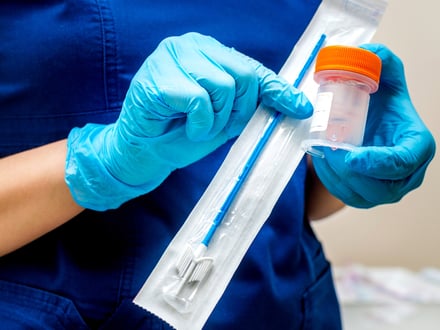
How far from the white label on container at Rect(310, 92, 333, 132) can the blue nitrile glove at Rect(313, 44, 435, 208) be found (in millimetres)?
51

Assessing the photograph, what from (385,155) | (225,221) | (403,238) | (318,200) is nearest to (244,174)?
(225,221)

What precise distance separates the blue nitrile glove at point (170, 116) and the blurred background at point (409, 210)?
0.84 meters

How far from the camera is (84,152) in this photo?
656mm

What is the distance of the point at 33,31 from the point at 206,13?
229 millimetres

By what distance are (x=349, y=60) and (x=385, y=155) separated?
0.43ft

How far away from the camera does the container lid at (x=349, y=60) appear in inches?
22.3

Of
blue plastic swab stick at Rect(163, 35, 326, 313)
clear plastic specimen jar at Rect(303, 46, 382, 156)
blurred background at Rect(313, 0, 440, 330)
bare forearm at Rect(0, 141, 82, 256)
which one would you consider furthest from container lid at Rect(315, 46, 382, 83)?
blurred background at Rect(313, 0, 440, 330)

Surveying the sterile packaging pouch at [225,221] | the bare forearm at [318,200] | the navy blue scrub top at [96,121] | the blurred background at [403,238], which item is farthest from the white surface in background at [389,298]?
the sterile packaging pouch at [225,221]

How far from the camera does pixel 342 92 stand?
584 mm

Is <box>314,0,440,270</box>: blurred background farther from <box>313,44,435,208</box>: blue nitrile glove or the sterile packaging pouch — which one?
the sterile packaging pouch

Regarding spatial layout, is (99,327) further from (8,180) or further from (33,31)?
(33,31)

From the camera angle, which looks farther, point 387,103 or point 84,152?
point 387,103

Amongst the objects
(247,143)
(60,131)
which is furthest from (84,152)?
(247,143)

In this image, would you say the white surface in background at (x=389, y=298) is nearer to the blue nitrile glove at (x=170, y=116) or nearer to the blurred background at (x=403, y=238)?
the blurred background at (x=403, y=238)
